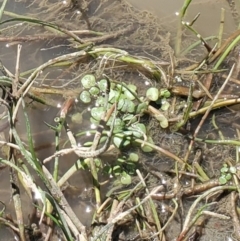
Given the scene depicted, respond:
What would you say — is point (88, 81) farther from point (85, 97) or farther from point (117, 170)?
point (117, 170)

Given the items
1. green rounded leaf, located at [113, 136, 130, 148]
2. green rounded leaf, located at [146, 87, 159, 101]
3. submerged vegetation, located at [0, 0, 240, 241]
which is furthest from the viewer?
green rounded leaf, located at [146, 87, 159, 101]

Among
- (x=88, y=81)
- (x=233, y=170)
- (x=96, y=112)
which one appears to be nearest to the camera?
(x=233, y=170)

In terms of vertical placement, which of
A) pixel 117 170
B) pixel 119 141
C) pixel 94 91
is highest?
pixel 94 91

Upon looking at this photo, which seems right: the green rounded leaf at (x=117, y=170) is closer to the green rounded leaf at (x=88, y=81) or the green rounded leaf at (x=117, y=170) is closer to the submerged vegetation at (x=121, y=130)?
the submerged vegetation at (x=121, y=130)

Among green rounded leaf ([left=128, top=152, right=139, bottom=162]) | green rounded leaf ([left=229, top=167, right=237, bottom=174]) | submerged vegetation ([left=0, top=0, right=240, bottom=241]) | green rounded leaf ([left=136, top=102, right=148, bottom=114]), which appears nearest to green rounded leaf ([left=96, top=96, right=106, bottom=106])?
submerged vegetation ([left=0, top=0, right=240, bottom=241])

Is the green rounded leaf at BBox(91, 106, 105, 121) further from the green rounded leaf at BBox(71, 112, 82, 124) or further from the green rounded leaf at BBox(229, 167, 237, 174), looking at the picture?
the green rounded leaf at BBox(229, 167, 237, 174)

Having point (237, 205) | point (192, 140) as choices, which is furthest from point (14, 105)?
point (237, 205)

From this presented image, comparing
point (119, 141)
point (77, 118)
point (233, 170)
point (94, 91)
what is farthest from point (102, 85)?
point (233, 170)

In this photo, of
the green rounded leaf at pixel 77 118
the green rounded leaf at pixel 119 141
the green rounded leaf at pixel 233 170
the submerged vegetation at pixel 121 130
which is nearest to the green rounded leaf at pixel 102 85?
the submerged vegetation at pixel 121 130
